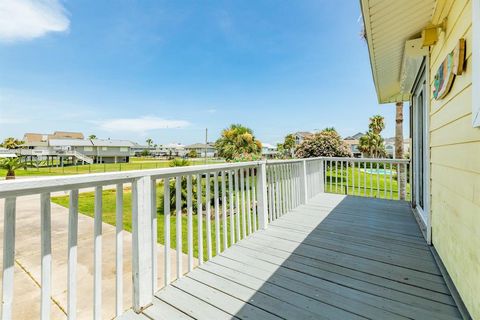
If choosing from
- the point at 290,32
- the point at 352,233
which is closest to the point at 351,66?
the point at 290,32

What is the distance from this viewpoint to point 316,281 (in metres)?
1.94

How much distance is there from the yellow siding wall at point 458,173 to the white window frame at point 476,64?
0.11 metres

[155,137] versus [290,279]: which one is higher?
[155,137]

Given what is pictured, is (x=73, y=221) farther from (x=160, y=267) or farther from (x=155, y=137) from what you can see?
(x=155, y=137)

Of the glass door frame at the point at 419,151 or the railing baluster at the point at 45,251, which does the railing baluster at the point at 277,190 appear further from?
the railing baluster at the point at 45,251

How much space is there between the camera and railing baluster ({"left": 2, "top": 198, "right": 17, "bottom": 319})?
994mm

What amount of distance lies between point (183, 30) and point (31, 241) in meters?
10.0

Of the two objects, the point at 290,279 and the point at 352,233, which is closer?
the point at 290,279

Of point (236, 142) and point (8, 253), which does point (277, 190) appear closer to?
point (8, 253)

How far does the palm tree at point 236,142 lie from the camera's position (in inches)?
591

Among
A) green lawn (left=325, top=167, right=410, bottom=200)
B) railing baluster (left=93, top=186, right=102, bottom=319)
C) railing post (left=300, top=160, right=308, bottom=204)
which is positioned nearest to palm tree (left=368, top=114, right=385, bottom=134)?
green lawn (left=325, top=167, right=410, bottom=200)

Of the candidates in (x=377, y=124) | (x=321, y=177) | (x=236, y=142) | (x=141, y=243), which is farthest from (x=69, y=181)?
(x=377, y=124)

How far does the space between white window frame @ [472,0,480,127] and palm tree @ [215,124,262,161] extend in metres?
13.6

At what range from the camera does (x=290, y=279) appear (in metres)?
1.98
